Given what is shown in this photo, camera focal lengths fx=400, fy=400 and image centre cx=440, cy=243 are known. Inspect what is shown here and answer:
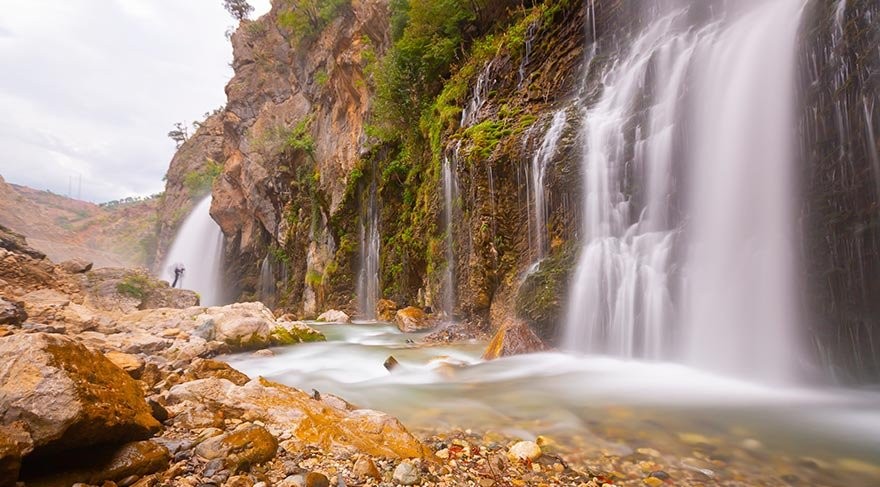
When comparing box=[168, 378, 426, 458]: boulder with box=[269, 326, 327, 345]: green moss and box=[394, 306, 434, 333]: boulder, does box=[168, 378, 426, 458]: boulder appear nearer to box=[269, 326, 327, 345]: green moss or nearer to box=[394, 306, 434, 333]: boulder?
box=[269, 326, 327, 345]: green moss

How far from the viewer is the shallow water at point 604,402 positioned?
119 inches

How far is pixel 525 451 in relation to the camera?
270 cm

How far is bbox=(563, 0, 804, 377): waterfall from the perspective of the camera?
4918 millimetres

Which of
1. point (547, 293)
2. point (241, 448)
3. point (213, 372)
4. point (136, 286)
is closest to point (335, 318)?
point (136, 286)

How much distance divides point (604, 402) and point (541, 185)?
4.87 m

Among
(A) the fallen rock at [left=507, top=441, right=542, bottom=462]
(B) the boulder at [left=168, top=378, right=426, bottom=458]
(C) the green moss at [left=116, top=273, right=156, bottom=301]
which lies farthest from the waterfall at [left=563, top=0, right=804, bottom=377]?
(C) the green moss at [left=116, top=273, right=156, bottom=301]

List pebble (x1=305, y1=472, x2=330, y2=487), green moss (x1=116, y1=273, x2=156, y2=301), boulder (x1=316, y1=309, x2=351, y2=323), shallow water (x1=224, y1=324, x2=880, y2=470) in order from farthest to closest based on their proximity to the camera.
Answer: boulder (x1=316, y1=309, x2=351, y2=323)
green moss (x1=116, y1=273, x2=156, y2=301)
shallow water (x1=224, y1=324, x2=880, y2=470)
pebble (x1=305, y1=472, x2=330, y2=487)

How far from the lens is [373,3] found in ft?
59.9

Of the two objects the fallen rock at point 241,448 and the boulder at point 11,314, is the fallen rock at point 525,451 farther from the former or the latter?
the boulder at point 11,314

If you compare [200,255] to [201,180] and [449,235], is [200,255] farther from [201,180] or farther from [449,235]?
[449,235]

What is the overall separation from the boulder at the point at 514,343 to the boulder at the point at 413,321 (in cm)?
453

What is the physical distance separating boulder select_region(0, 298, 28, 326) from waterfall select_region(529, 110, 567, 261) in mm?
8552

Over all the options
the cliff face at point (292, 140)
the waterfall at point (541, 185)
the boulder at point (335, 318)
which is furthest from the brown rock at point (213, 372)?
the cliff face at point (292, 140)

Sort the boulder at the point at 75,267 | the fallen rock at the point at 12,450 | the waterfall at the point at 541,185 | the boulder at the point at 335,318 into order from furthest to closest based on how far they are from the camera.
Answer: the boulder at the point at 335,318 → the boulder at the point at 75,267 → the waterfall at the point at 541,185 → the fallen rock at the point at 12,450
